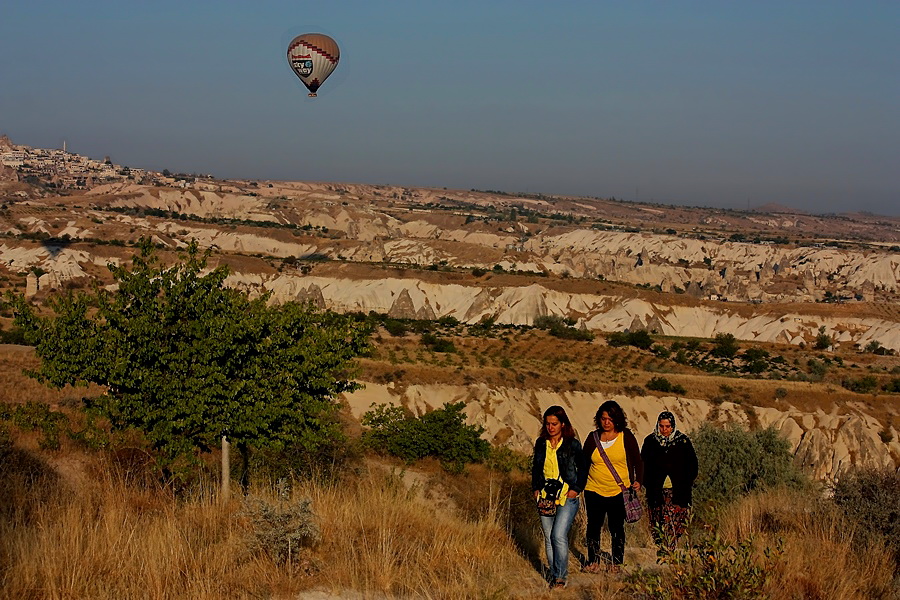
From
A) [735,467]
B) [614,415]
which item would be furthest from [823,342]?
[614,415]

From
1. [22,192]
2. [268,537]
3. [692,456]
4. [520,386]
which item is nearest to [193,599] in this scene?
[268,537]

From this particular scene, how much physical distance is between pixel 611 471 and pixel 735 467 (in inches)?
347

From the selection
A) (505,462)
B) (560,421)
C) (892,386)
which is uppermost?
(560,421)

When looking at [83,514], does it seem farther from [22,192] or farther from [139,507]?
[22,192]

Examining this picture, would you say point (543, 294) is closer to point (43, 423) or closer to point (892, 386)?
point (892, 386)

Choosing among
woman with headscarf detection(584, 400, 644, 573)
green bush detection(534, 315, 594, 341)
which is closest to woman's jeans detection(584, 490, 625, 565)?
woman with headscarf detection(584, 400, 644, 573)

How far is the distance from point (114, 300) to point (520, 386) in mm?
24572

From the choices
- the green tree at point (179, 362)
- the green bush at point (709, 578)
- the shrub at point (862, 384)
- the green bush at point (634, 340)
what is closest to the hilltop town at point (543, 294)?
the shrub at point (862, 384)

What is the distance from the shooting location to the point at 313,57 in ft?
87.3

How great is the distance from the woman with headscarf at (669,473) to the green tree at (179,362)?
170 inches

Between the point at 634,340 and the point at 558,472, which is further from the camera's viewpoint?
the point at 634,340

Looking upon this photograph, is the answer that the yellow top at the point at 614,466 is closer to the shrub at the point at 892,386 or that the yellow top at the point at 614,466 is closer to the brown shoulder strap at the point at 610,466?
the brown shoulder strap at the point at 610,466

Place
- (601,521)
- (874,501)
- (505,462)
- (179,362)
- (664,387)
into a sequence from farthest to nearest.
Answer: (664,387) < (505,462) < (179,362) < (874,501) < (601,521)

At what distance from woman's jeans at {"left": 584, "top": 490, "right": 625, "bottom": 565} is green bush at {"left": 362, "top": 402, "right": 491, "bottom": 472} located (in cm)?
977
